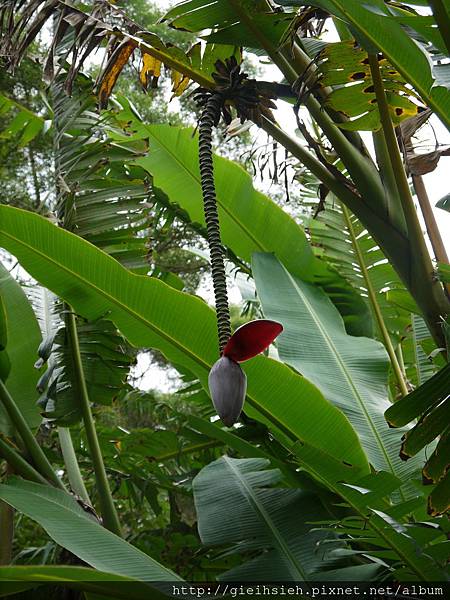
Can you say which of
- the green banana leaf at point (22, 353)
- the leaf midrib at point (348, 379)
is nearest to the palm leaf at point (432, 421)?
the leaf midrib at point (348, 379)

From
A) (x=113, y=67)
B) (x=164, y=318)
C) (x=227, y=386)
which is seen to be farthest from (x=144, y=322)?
(x=227, y=386)

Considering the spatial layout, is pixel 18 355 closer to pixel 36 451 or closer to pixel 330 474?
pixel 36 451

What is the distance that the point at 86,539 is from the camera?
1042 millimetres

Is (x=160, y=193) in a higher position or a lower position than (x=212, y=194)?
higher

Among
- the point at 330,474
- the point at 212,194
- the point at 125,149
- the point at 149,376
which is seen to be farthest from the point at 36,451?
the point at 149,376

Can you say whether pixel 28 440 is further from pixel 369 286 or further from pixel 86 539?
pixel 369 286

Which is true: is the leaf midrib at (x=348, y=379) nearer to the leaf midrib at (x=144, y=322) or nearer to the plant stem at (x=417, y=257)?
the leaf midrib at (x=144, y=322)

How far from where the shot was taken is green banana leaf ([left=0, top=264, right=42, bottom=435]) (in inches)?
62.7

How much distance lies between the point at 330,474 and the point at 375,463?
249 mm

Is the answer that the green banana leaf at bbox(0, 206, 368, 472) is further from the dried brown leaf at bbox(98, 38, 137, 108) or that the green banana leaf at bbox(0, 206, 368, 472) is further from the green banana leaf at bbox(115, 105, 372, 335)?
the green banana leaf at bbox(115, 105, 372, 335)

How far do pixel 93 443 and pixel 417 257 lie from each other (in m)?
0.80

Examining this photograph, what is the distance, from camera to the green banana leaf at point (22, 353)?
159 centimetres

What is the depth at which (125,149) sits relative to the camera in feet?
5.47

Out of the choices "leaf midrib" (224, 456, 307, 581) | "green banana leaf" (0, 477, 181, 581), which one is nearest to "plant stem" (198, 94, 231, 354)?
"green banana leaf" (0, 477, 181, 581)
